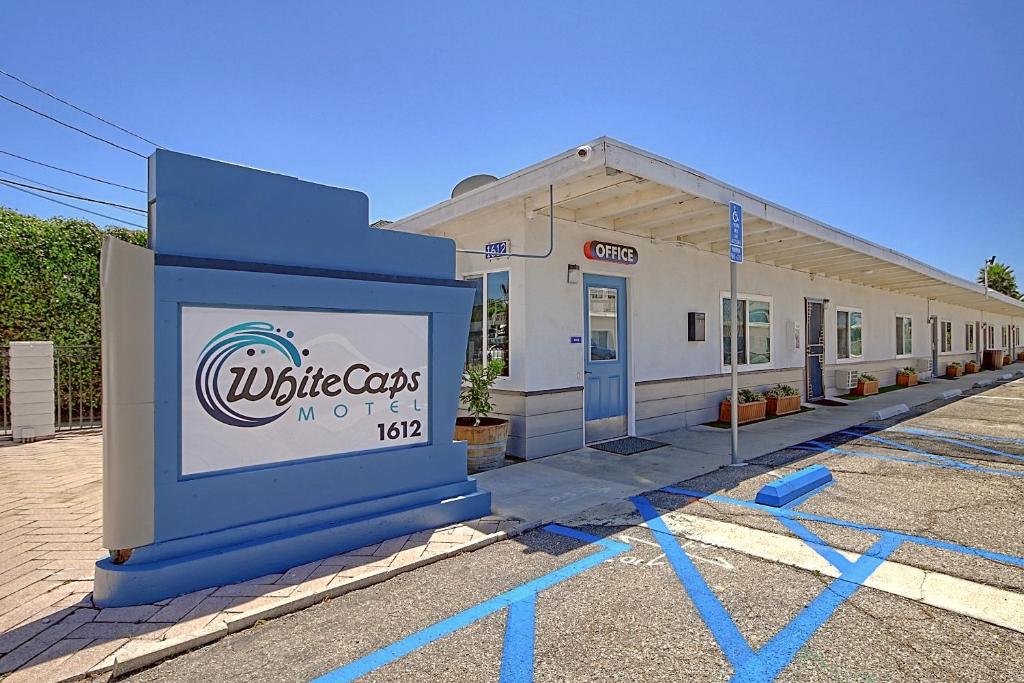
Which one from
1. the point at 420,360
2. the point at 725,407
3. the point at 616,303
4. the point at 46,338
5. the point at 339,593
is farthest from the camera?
the point at 725,407

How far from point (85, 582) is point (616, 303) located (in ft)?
22.3

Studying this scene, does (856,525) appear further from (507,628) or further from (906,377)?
(906,377)

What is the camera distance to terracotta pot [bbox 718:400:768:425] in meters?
9.77

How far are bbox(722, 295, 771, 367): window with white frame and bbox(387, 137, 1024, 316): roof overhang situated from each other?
2.99ft

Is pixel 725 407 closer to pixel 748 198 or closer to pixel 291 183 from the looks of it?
pixel 748 198

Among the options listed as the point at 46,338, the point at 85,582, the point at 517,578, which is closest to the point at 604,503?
the point at 517,578

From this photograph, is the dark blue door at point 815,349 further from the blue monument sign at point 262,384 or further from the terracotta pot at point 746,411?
the blue monument sign at point 262,384

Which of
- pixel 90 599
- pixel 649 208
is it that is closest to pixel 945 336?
pixel 649 208

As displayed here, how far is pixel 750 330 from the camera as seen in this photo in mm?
10797

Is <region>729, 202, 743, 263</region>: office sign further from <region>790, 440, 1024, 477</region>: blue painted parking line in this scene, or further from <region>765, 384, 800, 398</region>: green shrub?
<region>765, 384, 800, 398</region>: green shrub

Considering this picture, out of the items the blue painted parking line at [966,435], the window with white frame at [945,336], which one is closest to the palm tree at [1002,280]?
the window with white frame at [945,336]

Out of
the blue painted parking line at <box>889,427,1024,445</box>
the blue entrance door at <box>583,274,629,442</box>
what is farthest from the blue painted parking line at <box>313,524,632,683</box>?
the blue painted parking line at <box>889,427,1024,445</box>

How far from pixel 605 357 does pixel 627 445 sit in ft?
4.37

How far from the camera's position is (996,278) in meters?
56.7
